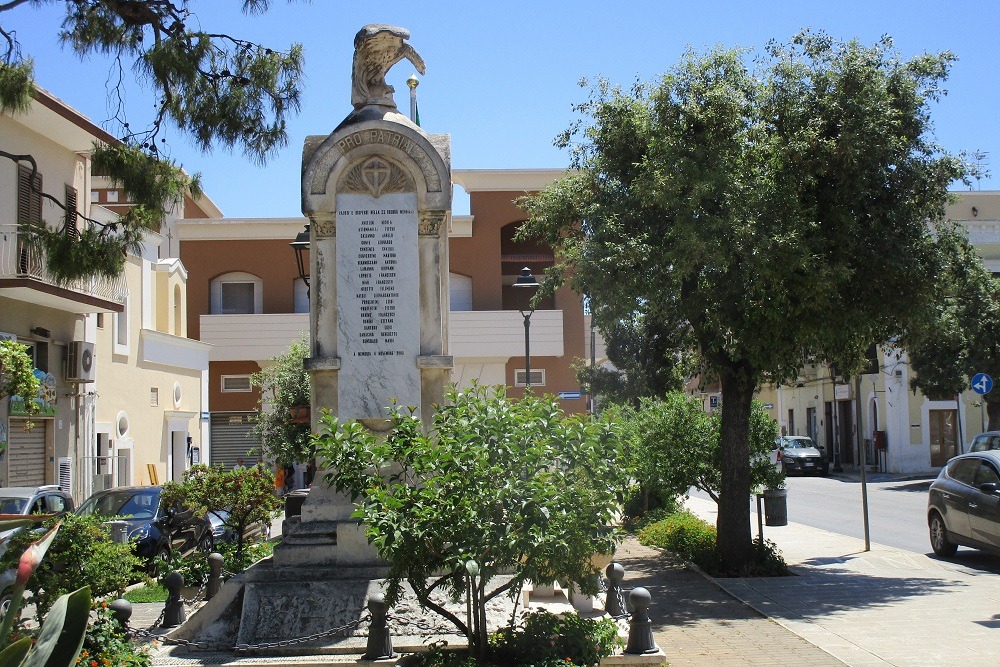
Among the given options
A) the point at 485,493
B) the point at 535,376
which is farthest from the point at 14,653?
A: the point at 535,376

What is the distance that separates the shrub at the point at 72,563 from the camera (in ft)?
30.7

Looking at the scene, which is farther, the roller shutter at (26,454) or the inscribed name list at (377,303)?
the roller shutter at (26,454)

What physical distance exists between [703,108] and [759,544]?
595 centimetres

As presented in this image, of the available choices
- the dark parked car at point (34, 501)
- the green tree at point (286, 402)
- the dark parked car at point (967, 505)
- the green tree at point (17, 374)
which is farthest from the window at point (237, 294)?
the dark parked car at point (967, 505)

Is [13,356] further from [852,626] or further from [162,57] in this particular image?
[852,626]

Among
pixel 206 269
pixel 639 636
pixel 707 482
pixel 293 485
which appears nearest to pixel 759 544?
pixel 707 482

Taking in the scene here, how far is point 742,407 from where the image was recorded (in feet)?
45.8

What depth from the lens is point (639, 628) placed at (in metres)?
7.57

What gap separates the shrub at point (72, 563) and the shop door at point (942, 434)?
3940cm

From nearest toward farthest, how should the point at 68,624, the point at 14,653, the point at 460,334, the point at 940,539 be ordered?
the point at 14,653
the point at 68,624
the point at 940,539
the point at 460,334

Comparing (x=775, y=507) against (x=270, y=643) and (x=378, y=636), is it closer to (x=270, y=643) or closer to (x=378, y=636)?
(x=270, y=643)

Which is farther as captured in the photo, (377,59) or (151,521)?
(151,521)

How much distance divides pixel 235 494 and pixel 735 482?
661cm

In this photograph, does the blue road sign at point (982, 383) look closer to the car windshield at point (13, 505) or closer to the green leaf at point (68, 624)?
the car windshield at point (13, 505)
